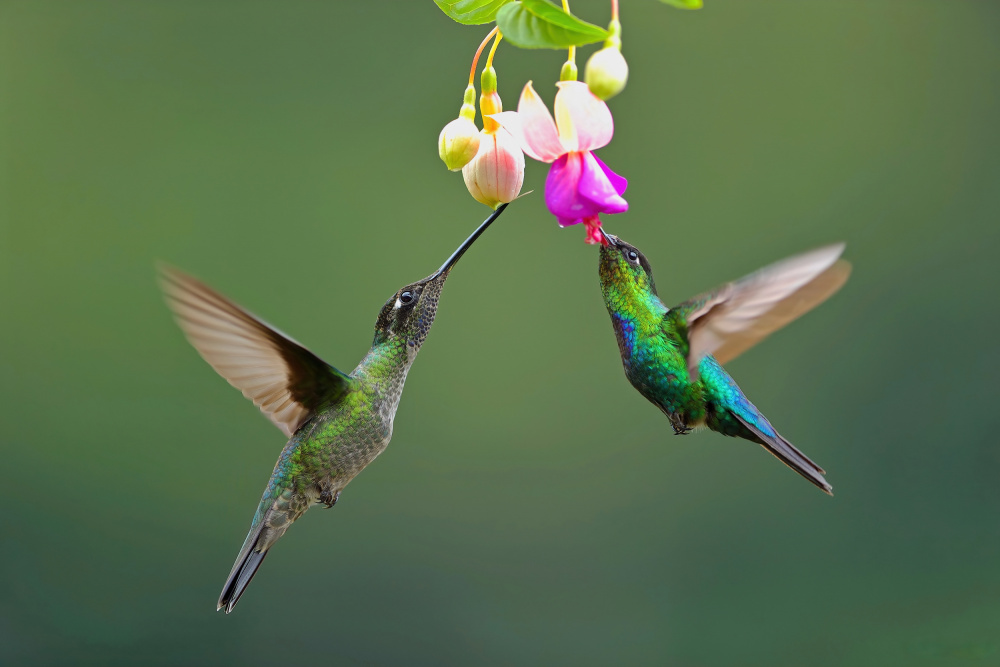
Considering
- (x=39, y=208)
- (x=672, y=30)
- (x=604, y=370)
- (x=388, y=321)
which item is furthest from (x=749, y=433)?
(x=39, y=208)

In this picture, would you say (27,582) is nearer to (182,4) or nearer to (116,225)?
(116,225)

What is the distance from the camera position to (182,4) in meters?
2.85

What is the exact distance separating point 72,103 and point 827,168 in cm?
231

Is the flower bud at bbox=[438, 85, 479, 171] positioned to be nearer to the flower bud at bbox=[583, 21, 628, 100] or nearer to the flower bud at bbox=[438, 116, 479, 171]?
the flower bud at bbox=[438, 116, 479, 171]

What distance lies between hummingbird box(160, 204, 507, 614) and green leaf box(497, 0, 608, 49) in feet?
0.97

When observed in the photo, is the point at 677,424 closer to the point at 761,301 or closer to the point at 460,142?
the point at 761,301

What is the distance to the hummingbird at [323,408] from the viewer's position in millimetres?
929

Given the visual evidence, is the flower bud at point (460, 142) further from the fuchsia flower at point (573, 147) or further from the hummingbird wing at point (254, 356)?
the hummingbird wing at point (254, 356)

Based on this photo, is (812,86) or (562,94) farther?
(812,86)

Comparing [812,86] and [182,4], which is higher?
[182,4]

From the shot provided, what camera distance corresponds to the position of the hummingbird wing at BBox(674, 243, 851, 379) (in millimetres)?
712

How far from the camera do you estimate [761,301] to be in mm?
749

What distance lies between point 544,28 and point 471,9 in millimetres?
146

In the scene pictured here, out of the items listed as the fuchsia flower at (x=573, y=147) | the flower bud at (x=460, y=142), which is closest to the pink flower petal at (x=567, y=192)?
the fuchsia flower at (x=573, y=147)
